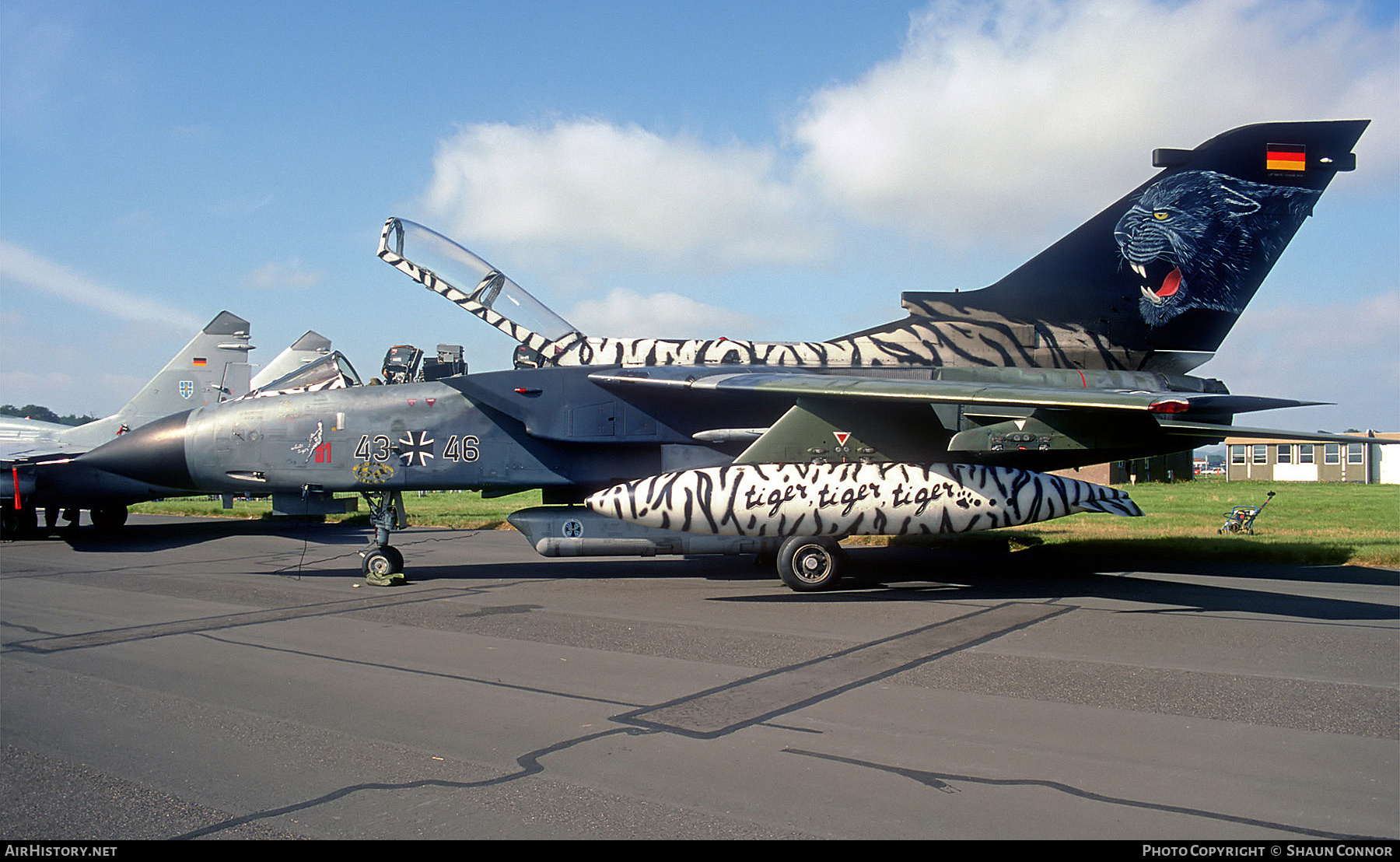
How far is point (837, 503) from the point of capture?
30.9 feet

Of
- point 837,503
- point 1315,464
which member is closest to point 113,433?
point 837,503

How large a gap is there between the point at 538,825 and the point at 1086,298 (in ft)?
33.4

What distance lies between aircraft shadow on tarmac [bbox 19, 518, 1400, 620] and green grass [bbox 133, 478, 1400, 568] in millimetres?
96

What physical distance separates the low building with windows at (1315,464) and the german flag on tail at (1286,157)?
5442 cm

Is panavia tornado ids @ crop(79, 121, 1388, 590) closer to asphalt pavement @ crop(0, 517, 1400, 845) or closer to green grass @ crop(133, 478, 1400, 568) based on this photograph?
asphalt pavement @ crop(0, 517, 1400, 845)

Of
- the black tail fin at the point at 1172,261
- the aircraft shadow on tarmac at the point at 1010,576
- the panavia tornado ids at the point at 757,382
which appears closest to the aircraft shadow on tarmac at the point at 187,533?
the panavia tornado ids at the point at 757,382

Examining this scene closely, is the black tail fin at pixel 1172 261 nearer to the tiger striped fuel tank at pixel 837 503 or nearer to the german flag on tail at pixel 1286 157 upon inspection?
the german flag on tail at pixel 1286 157

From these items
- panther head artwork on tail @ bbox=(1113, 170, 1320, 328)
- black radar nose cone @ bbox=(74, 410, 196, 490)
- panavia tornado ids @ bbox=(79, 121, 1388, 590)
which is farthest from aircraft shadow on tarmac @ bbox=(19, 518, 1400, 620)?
panther head artwork on tail @ bbox=(1113, 170, 1320, 328)

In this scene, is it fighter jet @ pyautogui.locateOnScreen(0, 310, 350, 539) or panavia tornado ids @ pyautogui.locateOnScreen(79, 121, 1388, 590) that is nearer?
panavia tornado ids @ pyautogui.locateOnScreen(79, 121, 1388, 590)

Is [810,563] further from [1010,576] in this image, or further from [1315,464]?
[1315,464]

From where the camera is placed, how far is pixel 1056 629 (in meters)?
7.53

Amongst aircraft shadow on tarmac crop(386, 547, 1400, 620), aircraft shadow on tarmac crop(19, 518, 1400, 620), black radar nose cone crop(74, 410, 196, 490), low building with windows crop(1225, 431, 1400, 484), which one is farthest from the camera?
low building with windows crop(1225, 431, 1400, 484)

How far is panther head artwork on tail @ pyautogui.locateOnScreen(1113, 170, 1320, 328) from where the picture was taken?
11.1 metres

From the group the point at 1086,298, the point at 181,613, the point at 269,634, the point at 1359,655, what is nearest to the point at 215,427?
the point at 181,613
